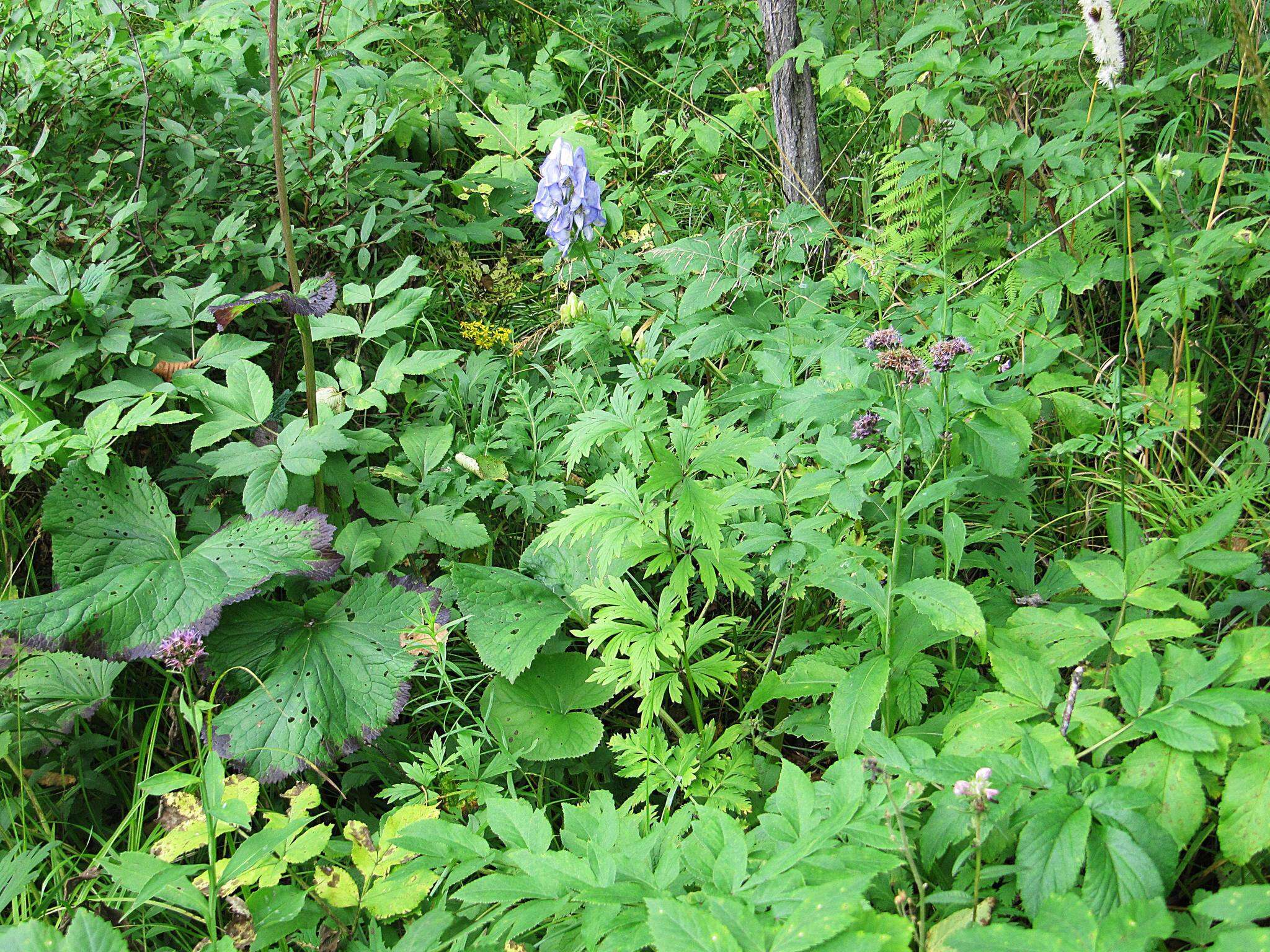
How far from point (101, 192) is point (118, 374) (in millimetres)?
580

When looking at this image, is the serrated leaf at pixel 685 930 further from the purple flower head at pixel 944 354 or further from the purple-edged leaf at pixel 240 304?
the purple-edged leaf at pixel 240 304

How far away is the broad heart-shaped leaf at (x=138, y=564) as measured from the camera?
171 centimetres

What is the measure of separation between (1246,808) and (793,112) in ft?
8.00

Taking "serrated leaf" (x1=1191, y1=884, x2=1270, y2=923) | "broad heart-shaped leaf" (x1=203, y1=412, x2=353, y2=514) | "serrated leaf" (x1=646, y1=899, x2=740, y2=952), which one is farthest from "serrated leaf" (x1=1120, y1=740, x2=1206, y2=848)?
"broad heart-shaped leaf" (x1=203, y1=412, x2=353, y2=514)

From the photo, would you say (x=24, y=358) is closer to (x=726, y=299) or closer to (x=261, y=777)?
(x=261, y=777)

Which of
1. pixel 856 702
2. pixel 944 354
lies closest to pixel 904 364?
pixel 944 354

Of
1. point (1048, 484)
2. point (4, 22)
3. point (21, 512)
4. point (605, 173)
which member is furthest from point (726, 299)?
point (4, 22)

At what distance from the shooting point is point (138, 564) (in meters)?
1.86

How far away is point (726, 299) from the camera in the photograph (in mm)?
2588

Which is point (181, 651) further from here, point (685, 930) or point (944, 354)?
point (944, 354)

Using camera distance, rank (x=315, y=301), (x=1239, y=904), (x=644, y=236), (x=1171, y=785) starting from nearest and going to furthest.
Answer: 1. (x=1239, y=904)
2. (x=1171, y=785)
3. (x=315, y=301)
4. (x=644, y=236)

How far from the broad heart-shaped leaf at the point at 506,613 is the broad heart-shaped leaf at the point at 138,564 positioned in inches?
11.7

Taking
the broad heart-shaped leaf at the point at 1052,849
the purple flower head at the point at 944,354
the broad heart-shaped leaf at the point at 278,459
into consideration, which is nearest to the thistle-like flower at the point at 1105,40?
the purple flower head at the point at 944,354

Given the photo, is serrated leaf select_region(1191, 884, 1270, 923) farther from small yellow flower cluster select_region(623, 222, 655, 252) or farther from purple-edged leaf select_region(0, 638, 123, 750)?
small yellow flower cluster select_region(623, 222, 655, 252)
